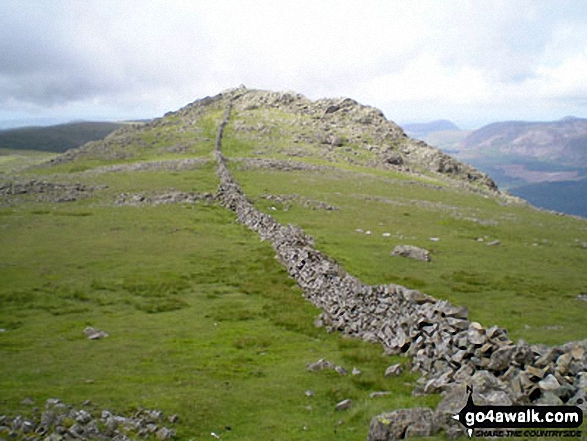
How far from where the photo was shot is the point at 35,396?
14758 millimetres

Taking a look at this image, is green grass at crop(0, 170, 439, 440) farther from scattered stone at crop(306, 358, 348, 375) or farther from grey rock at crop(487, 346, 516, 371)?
grey rock at crop(487, 346, 516, 371)

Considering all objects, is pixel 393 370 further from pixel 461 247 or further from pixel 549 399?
pixel 461 247

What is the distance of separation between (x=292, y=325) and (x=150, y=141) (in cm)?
11541

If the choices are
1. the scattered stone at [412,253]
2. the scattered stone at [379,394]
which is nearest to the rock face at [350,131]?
the scattered stone at [412,253]

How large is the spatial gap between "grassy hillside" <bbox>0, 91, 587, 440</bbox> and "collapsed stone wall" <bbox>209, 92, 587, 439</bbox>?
3.39ft

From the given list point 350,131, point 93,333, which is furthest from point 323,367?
point 350,131

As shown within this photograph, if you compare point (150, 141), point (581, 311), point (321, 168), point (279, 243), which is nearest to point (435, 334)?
point (581, 311)

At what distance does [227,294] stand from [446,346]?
16.2 metres

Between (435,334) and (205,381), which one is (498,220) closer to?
(435,334)

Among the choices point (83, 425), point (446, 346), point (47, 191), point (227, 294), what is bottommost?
point (227, 294)

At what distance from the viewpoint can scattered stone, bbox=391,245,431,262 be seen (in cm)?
3972

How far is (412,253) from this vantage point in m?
40.1

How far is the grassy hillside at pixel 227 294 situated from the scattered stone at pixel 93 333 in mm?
284

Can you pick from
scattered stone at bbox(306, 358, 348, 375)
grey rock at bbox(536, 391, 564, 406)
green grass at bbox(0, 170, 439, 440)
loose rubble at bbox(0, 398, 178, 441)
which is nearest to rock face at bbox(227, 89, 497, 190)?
green grass at bbox(0, 170, 439, 440)
